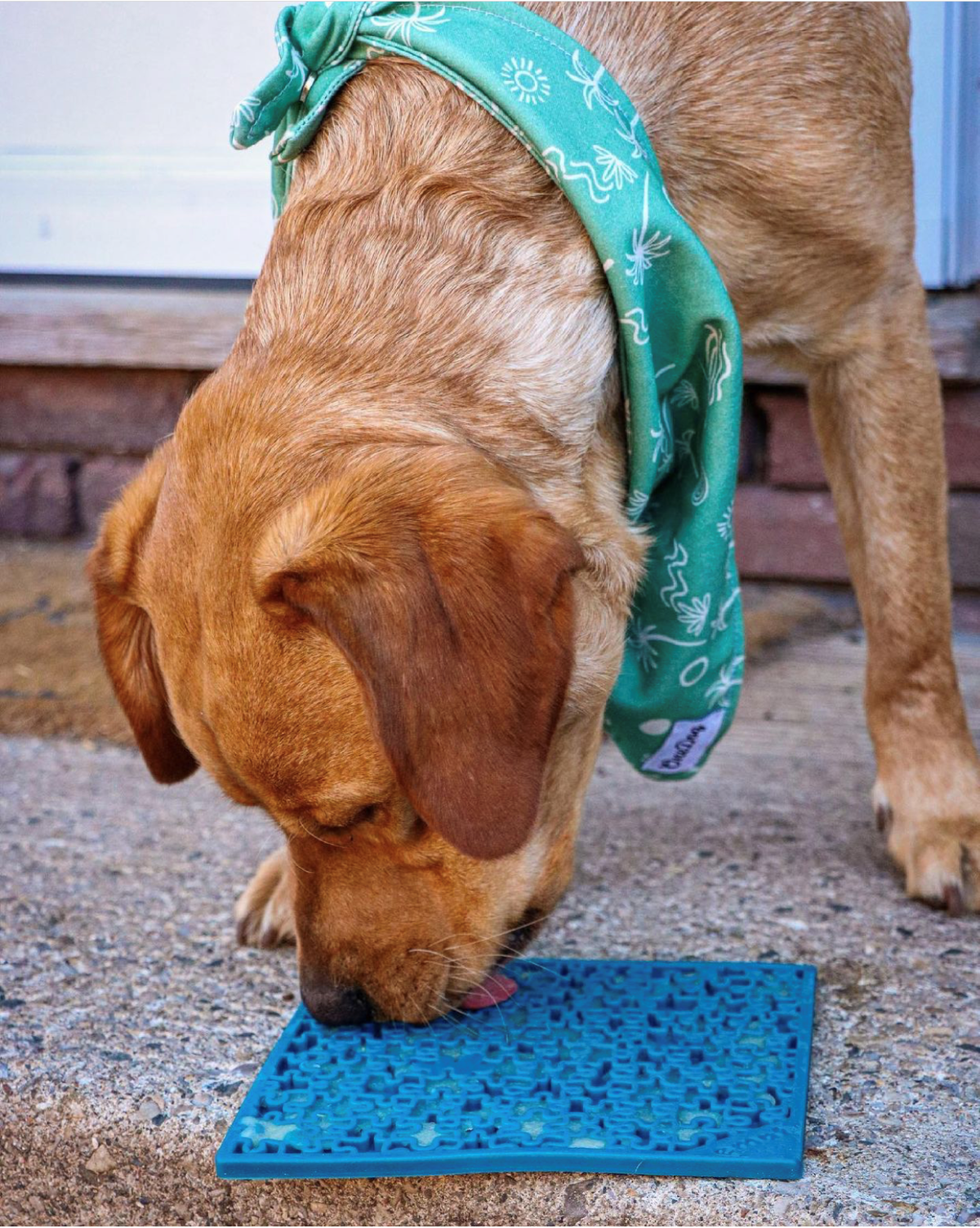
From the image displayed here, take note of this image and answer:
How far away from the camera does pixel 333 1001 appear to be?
6.93ft

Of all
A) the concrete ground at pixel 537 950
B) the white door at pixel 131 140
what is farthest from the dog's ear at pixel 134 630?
the white door at pixel 131 140

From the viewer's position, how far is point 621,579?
7.23 feet

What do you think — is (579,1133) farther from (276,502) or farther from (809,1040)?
(276,502)

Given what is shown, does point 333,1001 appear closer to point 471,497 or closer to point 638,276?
point 471,497

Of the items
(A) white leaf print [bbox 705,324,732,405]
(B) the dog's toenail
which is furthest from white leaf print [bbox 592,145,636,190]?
(B) the dog's toenail

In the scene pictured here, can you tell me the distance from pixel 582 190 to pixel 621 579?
23.9 inches

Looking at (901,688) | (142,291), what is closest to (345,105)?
(901,688)

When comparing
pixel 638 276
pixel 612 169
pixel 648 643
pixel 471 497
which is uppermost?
pixel 612 169

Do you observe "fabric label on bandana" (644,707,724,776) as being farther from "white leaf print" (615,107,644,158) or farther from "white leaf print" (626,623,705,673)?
"white leaf print" (615,107,644,158)

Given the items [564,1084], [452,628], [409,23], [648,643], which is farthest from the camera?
[648,643]

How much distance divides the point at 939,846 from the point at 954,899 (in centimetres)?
12

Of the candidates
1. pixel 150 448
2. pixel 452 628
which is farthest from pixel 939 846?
pixel 150 448

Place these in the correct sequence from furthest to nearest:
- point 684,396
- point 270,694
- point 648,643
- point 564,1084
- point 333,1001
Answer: point 648,643 < point 684,396 < point 333,1001 < point 564,1084 < point 270,694

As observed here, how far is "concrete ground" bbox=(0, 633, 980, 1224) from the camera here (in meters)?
1.80
